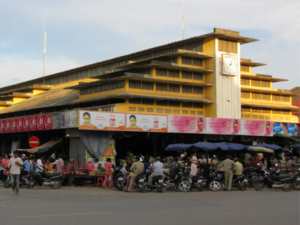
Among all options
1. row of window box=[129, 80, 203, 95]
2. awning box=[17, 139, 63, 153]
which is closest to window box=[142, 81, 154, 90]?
row of window box=[129, 80, 203, 95]

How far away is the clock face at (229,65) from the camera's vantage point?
39812 millimetres

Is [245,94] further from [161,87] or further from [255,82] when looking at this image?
[161,87]

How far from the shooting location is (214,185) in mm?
21719

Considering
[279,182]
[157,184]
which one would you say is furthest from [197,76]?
[157,184]

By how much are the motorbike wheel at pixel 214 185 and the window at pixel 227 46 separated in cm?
2049

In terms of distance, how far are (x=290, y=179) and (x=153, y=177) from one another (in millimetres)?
6740

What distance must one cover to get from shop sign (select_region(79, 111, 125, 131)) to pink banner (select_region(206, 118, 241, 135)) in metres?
8.70

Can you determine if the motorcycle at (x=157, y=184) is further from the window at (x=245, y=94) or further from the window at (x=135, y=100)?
the window at (x=245, y=94)

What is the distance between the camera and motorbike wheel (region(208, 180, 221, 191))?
21.7 meters

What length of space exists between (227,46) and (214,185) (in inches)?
841

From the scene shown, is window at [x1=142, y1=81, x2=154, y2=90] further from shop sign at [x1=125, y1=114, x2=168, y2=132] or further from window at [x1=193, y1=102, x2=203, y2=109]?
window at [x1=193, y1=102, x2=203, y2=109]

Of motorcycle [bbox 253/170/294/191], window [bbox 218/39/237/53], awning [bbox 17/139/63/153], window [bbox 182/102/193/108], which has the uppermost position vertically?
window [bbox 218/39/237/53]

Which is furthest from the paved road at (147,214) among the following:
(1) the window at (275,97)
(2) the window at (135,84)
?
(1) the window at (275,97)

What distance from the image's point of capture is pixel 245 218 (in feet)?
35.5
